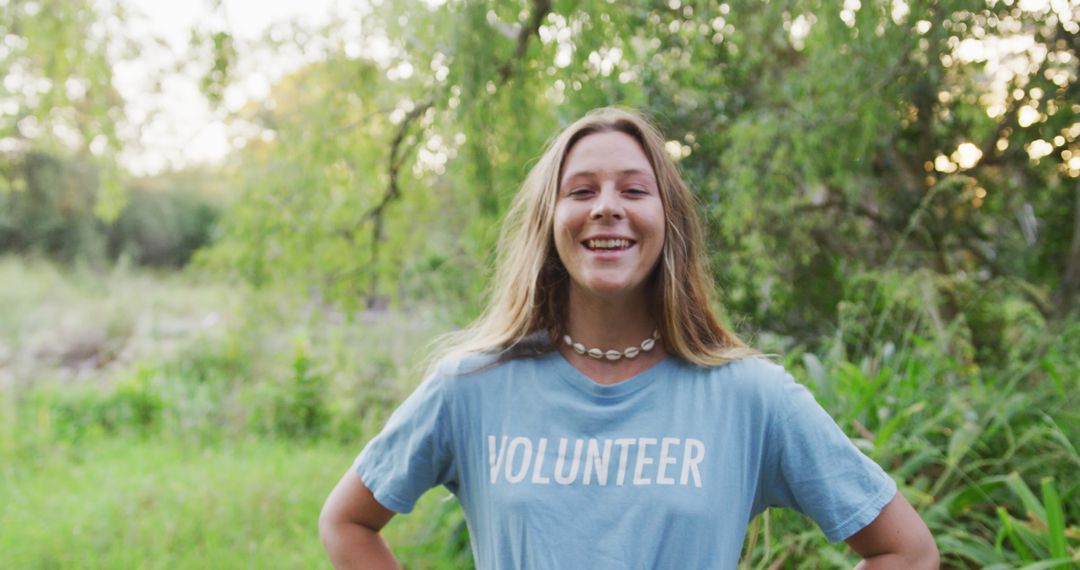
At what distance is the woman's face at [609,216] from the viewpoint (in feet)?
4.69

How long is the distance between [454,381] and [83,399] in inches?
276

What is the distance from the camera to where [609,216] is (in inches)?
56.1

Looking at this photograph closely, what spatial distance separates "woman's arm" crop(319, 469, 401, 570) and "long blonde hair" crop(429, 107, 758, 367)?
0.29 meters

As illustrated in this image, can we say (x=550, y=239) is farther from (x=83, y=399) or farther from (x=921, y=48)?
(x=83, y=399)

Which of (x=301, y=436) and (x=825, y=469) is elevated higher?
(x=825, y=469)

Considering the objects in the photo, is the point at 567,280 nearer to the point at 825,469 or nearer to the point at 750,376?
the point at 750,376

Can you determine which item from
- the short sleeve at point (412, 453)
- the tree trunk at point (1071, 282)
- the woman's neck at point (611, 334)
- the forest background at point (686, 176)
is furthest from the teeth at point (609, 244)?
the tree trunk at point (1071, 282)

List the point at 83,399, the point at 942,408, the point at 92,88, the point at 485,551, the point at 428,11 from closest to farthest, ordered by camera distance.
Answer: the point at 485,551 < the point at 942,408 < the point at 428,11 < the point at 92,88 < the point at 83,399

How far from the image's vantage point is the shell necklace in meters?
1.48

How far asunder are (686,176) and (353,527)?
198 cm

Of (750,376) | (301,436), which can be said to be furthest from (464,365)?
(301,436)

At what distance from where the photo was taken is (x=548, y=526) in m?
1.32

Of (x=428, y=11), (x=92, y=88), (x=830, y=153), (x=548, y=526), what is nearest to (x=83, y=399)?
(x=92, y=88)

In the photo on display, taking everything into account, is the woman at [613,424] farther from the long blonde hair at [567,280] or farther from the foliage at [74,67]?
the foliage at [74,67]
